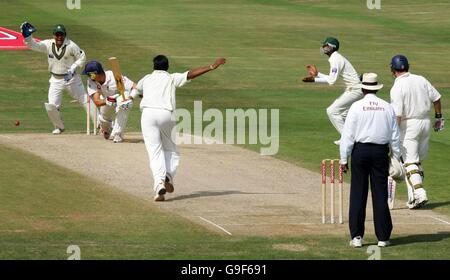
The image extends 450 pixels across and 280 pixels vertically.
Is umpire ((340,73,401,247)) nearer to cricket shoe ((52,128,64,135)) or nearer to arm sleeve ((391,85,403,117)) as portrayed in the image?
arm sleeve ((391,85,403,117))

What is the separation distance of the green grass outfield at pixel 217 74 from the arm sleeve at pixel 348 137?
3.57ft

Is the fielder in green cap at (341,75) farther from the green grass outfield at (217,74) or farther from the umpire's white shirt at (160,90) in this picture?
the umpire's white shirt at (160,90)

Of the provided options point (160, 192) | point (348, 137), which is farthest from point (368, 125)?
point (160, 192)

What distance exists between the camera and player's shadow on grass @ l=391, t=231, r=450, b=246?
16.1 m

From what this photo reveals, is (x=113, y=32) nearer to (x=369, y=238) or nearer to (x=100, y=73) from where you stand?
(x=100, y=73)

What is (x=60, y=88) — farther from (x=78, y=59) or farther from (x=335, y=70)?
(x=335, y=70)

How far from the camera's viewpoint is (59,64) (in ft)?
84.1

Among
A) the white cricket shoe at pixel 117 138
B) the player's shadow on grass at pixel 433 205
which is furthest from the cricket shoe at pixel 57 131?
the player's shadow on grass at pixel 433 205

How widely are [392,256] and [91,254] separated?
11.1ft

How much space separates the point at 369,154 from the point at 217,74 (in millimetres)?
19666

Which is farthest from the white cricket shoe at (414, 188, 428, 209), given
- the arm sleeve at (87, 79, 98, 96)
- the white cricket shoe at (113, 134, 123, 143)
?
the arm sleeve at (87, 79, 98, 96)

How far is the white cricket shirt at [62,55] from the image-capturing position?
25469 millimetres
